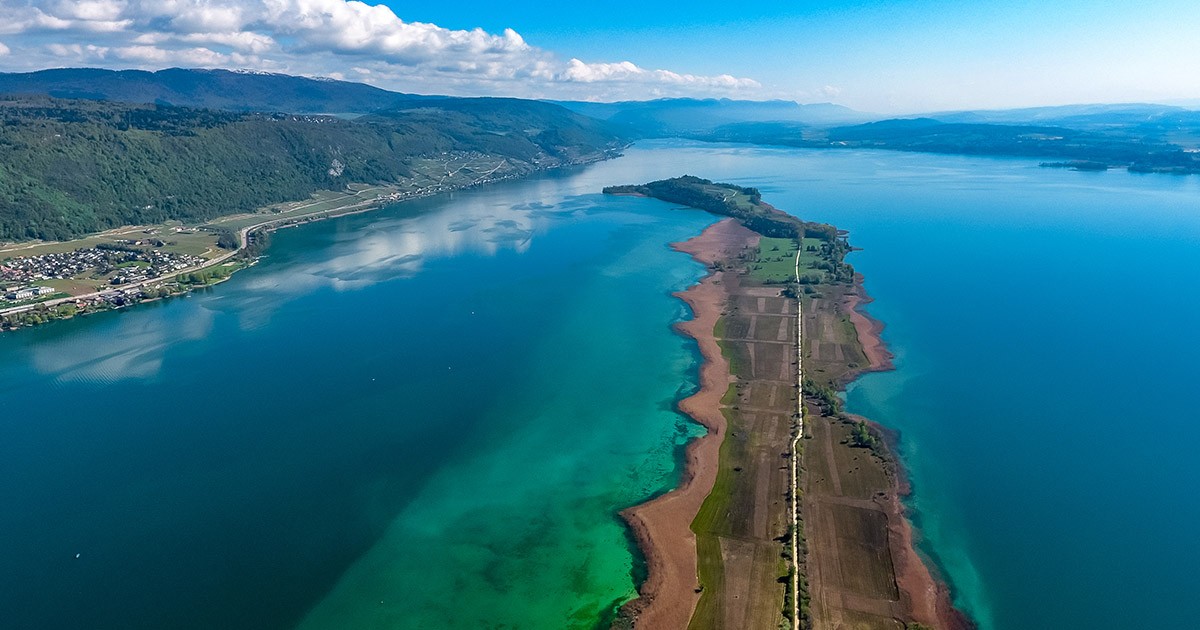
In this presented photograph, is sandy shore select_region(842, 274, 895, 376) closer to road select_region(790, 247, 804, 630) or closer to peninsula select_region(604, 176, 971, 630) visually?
peninsula select_region(604, 176, 971, 630)

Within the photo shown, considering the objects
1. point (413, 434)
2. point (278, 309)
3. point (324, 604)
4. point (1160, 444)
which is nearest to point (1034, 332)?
point (1160, 444)

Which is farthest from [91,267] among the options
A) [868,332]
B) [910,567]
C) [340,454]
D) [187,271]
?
[910,567]

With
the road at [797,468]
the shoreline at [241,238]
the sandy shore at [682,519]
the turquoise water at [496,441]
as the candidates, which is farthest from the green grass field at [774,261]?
the shoreline at [241,238]

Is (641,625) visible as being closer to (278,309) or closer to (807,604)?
(807,604)

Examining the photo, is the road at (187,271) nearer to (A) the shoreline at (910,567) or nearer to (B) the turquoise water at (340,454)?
(B) the turquoise water at (340,454)

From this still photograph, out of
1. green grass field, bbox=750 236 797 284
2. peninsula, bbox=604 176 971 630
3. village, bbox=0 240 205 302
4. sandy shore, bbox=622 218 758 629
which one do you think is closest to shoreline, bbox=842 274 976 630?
peninsula, bbox=604 176 971 630

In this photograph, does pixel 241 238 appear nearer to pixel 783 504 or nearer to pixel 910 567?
pixel 783 504
